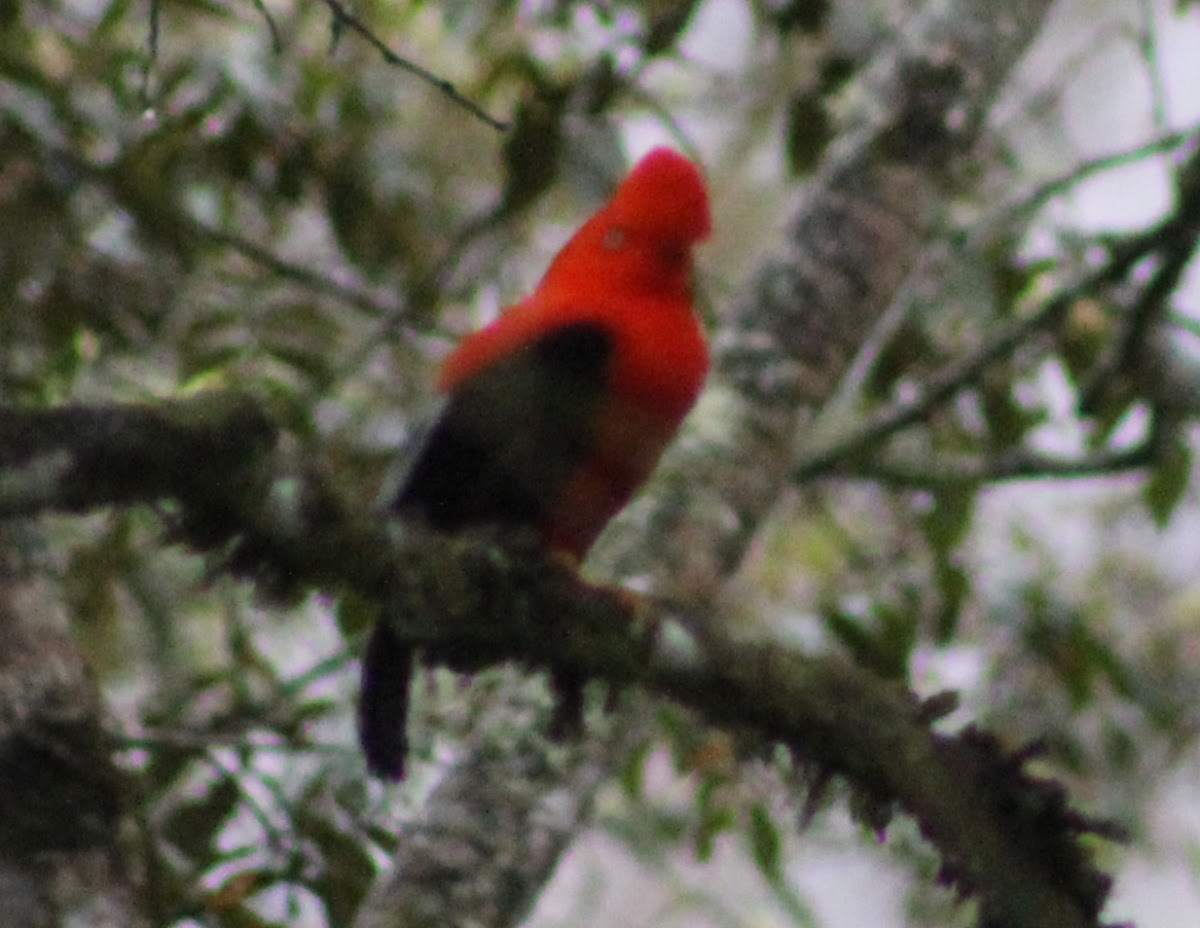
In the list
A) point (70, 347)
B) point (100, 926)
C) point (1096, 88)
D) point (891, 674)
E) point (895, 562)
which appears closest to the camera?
point (100, 926)

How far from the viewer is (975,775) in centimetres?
210

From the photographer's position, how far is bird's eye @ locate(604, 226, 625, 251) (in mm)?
2982

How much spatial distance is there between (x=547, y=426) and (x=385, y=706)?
20.8 inches

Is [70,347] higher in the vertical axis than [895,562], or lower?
lower

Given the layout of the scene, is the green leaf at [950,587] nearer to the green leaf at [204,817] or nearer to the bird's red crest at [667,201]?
the bird's red crest at [667,201]

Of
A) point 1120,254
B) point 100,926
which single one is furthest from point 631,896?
point 100,926

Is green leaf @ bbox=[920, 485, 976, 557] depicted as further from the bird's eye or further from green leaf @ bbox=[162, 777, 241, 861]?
green leaf @ bbox=[162, 777, 241, 861]

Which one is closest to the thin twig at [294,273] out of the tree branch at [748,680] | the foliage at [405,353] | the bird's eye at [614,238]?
the foliage at [405,353]

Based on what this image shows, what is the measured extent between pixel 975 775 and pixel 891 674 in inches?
31.0

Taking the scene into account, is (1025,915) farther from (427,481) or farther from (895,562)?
(895,562)

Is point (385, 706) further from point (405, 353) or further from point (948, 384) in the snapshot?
point (405, 353)

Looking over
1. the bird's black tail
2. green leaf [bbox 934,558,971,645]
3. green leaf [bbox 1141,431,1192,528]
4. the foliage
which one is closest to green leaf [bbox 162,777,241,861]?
the foliage

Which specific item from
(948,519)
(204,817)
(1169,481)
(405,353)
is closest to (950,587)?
(948,519)

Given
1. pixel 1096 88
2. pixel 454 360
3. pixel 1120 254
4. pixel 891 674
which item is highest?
pixel 1096 88
